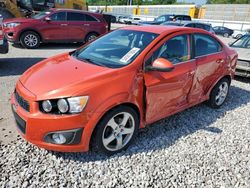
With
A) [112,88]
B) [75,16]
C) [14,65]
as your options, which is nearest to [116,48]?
[112,88]

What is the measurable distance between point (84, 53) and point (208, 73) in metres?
2.19

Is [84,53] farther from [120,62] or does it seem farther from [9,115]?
[9,115]

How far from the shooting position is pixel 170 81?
3.59m

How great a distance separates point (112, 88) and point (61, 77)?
65 cm

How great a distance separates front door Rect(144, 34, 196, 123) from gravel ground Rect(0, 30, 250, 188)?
0.39 m

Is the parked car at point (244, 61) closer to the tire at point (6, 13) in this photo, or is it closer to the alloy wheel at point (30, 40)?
the alloy wheel at point (30, 40)

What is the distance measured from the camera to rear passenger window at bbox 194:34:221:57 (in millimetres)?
4228

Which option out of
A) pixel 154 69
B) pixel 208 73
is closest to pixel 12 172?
pixel 154 69

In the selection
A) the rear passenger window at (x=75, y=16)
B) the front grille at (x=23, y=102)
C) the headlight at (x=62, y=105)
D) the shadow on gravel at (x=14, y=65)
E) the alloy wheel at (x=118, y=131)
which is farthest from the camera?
the rear passenger window at (x=75, y=16)

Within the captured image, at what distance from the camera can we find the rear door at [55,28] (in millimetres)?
9969

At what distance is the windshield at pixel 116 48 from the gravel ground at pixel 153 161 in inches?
46.8

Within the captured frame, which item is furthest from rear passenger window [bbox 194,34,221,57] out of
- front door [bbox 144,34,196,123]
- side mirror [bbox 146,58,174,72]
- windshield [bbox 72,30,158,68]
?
side mirror [bbox 146,58,174,72]

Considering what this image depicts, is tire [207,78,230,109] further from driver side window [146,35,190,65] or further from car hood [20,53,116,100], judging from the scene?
car hood [20,53,116,100]

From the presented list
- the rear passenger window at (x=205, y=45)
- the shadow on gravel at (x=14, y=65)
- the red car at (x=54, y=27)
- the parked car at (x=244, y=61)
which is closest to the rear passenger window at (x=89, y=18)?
the red car at (x=54, y=27)
